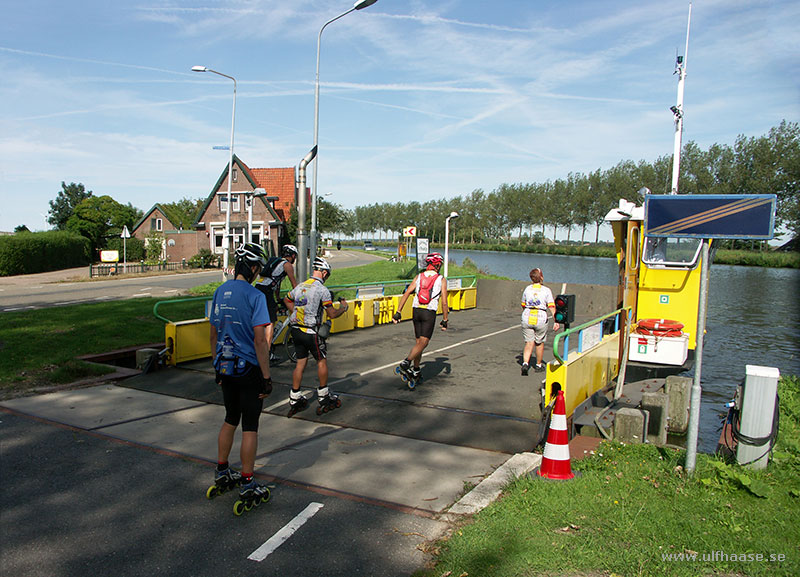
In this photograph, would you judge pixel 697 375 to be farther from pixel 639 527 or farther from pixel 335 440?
pixel 335 440

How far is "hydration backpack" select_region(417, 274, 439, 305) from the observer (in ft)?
28.1

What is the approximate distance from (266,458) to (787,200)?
216 feet

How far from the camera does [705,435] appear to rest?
31.4 feet

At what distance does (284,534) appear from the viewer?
4074 millimetres

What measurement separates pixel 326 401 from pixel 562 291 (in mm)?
15039

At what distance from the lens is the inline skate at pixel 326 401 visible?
7170mm

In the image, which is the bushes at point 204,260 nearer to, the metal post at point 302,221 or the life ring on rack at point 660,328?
the metal post at point 302,221

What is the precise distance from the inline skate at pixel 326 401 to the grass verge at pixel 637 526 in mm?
3017

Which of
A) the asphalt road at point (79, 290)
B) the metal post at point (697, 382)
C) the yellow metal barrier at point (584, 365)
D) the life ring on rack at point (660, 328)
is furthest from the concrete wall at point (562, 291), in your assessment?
the metal post at point (697, 382)

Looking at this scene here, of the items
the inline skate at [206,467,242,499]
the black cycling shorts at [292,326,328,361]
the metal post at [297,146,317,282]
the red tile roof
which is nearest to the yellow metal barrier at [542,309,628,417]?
the black cycling shorts at [292,326,328,361]

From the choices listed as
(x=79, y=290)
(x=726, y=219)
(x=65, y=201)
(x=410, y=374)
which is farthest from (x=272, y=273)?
(x=65, y=201)

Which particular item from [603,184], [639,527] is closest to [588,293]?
[639,527]

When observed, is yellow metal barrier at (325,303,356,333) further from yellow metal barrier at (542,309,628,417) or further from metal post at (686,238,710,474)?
metal post at (686,238,710,474)

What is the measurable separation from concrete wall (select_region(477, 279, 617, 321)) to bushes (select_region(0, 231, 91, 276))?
3020cm
